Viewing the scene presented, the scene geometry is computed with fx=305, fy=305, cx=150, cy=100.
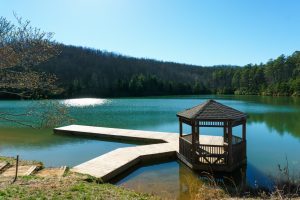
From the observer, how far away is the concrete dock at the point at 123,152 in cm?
991

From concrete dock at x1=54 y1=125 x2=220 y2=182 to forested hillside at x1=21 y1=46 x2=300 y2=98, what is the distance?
1450 inches

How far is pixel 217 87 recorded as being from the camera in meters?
94.2

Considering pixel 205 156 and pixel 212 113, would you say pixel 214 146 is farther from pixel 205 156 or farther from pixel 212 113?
pixel 212 113

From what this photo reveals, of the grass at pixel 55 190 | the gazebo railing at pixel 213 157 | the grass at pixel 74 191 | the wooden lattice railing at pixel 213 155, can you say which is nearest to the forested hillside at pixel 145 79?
the wooden lattice railing at pixel 213 155

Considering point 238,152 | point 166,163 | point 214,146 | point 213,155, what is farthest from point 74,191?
point 238,152

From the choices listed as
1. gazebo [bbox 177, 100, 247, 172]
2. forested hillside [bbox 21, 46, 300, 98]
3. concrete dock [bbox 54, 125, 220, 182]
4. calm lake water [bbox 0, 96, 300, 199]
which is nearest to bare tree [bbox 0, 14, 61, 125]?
calm lake water [bbox 0, 96, 300, 199]

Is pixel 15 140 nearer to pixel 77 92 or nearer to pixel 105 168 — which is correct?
pixel 105 168

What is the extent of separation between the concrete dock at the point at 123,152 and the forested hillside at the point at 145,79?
36.8 metres

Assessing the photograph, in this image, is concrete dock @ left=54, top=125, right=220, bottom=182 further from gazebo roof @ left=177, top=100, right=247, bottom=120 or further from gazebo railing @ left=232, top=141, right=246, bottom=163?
gazebo railing @ left=232, top=141, right=246, bottom=163

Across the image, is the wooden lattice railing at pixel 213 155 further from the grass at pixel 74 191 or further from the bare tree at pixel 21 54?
the bare tree at pixel 21 54

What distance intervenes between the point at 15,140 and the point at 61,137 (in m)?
2.53

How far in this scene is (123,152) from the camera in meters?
12.4

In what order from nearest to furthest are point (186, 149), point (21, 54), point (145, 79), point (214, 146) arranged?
point (21, 54)
point (214, 146)
point (186, 149)
point (145, 79)

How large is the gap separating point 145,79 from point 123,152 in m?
66.1
